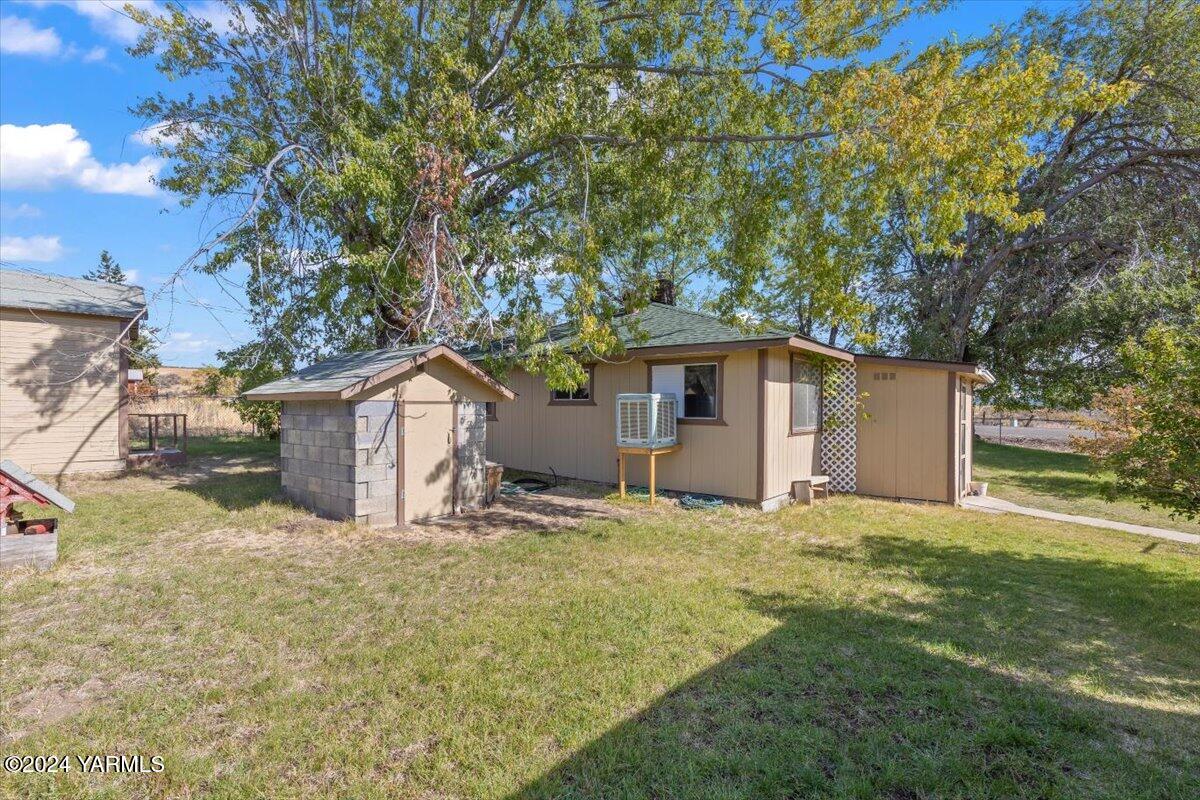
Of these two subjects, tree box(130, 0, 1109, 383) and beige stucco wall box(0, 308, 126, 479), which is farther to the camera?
beige stucco wall box(0, 308, 126, 479)

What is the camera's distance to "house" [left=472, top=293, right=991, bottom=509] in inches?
A: 337

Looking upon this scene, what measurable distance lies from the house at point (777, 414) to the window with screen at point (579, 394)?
28mm

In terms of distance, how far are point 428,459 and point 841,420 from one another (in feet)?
23.6

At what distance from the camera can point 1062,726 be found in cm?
283

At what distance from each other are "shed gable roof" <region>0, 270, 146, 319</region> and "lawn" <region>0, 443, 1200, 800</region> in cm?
693

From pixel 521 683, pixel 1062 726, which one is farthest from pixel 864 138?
pixel 521 683

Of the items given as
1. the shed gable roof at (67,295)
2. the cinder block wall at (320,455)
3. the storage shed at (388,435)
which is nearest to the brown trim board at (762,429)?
the storage shed at (388,435)

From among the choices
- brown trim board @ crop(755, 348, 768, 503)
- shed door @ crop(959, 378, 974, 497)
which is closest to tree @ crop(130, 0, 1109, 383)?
brown trim board @ crop(755, 348, 768, 503)

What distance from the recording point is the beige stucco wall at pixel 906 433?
910 centimetres

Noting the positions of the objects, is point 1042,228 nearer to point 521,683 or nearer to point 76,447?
point 521,683

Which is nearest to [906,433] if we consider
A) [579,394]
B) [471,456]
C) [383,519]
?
[579,394]

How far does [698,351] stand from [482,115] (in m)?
5.43

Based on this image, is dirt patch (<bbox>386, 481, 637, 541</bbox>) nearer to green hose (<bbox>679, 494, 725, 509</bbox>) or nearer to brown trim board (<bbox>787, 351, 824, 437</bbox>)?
green hose (<bbox>679, 494, 725, 509</bbox>)

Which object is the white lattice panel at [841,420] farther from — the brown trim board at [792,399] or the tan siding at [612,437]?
the tan siding at [612,437]
